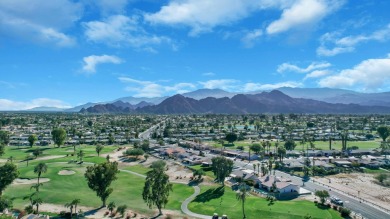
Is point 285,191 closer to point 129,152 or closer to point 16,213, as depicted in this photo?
point 16,213

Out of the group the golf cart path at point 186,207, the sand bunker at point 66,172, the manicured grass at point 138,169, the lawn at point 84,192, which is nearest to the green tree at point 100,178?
the lawn at point 84,192

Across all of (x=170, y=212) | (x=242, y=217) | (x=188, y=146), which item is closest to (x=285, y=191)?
(x=242, y=217)

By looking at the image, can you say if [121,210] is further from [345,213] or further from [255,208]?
[345,213]

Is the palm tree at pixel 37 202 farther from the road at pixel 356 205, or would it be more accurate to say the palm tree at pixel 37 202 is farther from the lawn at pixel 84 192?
the road at pixel 356 205

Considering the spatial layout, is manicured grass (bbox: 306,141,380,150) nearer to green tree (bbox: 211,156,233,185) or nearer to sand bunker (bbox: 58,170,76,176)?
green tree (bbox: 211,156,233,185)

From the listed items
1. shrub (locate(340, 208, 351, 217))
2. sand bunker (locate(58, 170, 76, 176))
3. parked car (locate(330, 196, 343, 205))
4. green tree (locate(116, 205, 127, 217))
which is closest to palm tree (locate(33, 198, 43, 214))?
green tree (locate(116, 205, 127, 217))

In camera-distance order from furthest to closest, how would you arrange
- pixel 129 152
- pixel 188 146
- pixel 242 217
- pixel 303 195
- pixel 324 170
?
pixel 188 146
pixel 129 152
pixel 324 170
pixel 303 195
pixel 242 217
